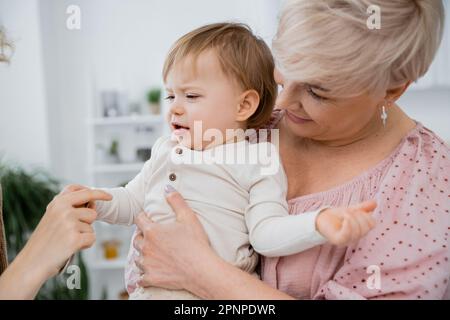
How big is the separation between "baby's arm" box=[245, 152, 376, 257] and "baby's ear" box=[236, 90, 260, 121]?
145mm

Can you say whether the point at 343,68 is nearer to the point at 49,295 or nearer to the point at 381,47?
the point at 381,47

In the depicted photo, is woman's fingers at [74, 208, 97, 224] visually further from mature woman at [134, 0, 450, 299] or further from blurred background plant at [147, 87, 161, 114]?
blurred background plant at [147, 87, 161, 114]

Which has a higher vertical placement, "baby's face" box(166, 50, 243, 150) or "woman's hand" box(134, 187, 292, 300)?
"baby's face" box(166, 50, 243, 150)

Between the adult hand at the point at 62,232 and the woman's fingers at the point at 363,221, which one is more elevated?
the woman's fingers at the point at 363,221

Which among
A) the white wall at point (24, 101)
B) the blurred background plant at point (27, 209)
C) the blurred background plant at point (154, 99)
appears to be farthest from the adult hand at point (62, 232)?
the blurred background plant at point (154, 99)

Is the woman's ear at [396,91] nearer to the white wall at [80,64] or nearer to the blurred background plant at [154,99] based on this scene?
the white wall at [80,64]

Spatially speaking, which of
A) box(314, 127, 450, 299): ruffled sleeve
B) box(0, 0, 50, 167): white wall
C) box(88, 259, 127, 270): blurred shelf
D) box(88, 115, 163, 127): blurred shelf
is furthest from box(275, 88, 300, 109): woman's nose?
box(88, 259, 127, 270): blurred shelf

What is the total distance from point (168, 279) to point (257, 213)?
217 mm

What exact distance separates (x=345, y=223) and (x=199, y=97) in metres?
0.41

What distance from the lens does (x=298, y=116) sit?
3.76 feet

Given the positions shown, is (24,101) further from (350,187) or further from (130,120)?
(350,187)

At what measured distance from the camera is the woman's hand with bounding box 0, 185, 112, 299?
0.97 m

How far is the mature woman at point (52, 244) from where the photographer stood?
970 mm

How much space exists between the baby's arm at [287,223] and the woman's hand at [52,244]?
0.98 ft
